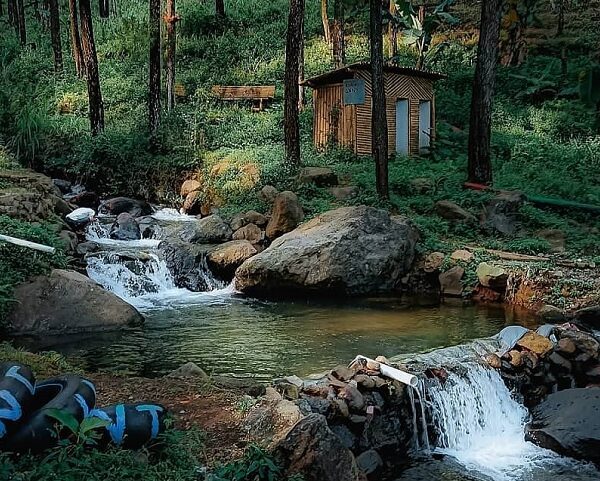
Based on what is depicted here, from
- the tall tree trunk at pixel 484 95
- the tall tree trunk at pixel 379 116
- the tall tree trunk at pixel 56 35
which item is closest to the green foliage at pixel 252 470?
the tall tree trunk at pixel 379 116

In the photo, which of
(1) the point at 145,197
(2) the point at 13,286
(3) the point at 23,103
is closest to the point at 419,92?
(1) the point at 145,197

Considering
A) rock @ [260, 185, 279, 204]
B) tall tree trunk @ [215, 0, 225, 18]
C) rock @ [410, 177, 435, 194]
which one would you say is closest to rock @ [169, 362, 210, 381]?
rock @ [260, 185, 279, 204]

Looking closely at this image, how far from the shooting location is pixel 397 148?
63.5 ft

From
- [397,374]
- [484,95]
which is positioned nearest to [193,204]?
[484,95]

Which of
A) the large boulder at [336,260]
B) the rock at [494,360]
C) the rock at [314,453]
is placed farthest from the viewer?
the large boulder at [336,260]

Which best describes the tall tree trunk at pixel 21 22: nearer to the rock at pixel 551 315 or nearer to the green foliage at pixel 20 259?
the green foliage at pixel 20 259

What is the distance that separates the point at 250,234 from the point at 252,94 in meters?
11.1

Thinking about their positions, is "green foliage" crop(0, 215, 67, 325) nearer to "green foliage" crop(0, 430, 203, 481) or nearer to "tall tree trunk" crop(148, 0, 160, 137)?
"green foliage" crop(0, 430, 203, 481)

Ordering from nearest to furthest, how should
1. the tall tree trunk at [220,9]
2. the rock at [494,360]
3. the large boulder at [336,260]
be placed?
the rock at [494,360]
the large boulder at [336,260]
the tall tree trunk at [220,9]

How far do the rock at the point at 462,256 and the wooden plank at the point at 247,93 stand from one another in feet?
43.0

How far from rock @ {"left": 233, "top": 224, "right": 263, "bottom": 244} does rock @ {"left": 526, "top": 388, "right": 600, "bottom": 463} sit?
269 inches

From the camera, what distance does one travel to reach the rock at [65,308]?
9.02 meters

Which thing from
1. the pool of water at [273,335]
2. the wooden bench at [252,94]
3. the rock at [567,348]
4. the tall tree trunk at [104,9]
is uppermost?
the tall tree trunk at [104,9]

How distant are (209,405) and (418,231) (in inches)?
305
